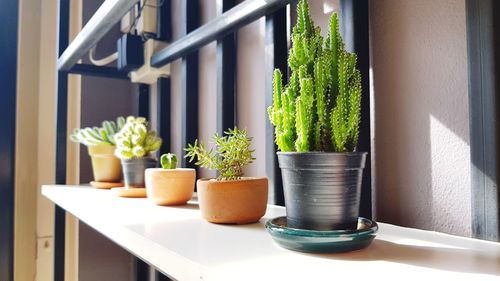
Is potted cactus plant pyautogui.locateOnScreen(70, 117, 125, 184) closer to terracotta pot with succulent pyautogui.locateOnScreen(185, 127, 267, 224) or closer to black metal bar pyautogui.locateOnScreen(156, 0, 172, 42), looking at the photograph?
black metal bar pyautogui.locateOnScreen(156, 0, 172, 42)

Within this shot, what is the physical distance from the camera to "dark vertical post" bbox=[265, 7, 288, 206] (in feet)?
2.50

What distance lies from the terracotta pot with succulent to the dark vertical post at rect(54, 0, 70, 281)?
0.94 m

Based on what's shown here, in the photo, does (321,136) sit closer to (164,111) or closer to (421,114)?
(421,114)

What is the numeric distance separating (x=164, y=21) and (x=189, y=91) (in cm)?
36

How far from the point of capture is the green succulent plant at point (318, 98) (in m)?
0.43

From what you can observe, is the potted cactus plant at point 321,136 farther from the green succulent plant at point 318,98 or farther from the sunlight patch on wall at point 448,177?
the sunlight patch on wall at point 448,177

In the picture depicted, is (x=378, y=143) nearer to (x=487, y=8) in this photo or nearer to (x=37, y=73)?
(x=487, y=8)

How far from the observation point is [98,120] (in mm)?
1610

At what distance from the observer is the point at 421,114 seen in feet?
1.91

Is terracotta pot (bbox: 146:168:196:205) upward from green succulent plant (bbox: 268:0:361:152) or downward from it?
downward

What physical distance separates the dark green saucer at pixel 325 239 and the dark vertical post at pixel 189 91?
2.50 ft

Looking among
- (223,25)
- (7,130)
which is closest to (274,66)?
(223,25)

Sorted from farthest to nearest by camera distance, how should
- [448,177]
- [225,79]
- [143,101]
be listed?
[143,101] → [225,79] → [448,177]

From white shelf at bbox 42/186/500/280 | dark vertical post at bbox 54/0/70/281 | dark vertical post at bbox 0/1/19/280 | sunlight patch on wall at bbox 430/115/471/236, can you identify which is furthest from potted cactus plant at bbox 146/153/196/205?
dark vertical post at bbox 0/1/19/280
